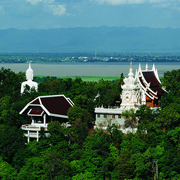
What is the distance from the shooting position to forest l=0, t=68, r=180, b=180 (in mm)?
40438

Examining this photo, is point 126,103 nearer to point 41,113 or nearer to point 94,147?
point 94,147

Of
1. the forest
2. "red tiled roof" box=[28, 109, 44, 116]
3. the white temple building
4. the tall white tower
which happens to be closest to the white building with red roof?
"red tiled roof" box=[28, 109, 44, 116]

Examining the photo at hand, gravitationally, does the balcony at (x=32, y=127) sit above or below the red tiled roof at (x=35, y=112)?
below

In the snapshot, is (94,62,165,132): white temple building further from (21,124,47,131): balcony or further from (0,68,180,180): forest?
(21,124,47,131): balcony

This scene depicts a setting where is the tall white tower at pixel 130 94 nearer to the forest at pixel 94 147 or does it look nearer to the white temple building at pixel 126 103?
the white temple building at pixel 126 103

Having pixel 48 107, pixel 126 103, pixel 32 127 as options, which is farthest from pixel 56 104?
pixel 126 103

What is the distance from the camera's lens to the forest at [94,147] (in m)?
40.4

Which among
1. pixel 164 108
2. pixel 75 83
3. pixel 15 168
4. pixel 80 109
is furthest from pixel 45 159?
pixel 75 83

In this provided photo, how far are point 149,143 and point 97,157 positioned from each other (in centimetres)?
445

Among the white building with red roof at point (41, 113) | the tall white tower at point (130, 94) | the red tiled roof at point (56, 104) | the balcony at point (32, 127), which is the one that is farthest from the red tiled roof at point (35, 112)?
the tall white tower at point (130, 94)

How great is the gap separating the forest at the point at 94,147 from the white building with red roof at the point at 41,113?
Answer: 0.99 m

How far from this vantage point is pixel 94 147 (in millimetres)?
42688

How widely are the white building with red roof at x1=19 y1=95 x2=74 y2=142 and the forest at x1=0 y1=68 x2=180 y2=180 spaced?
986 mm

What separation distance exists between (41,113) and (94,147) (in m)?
7.85
